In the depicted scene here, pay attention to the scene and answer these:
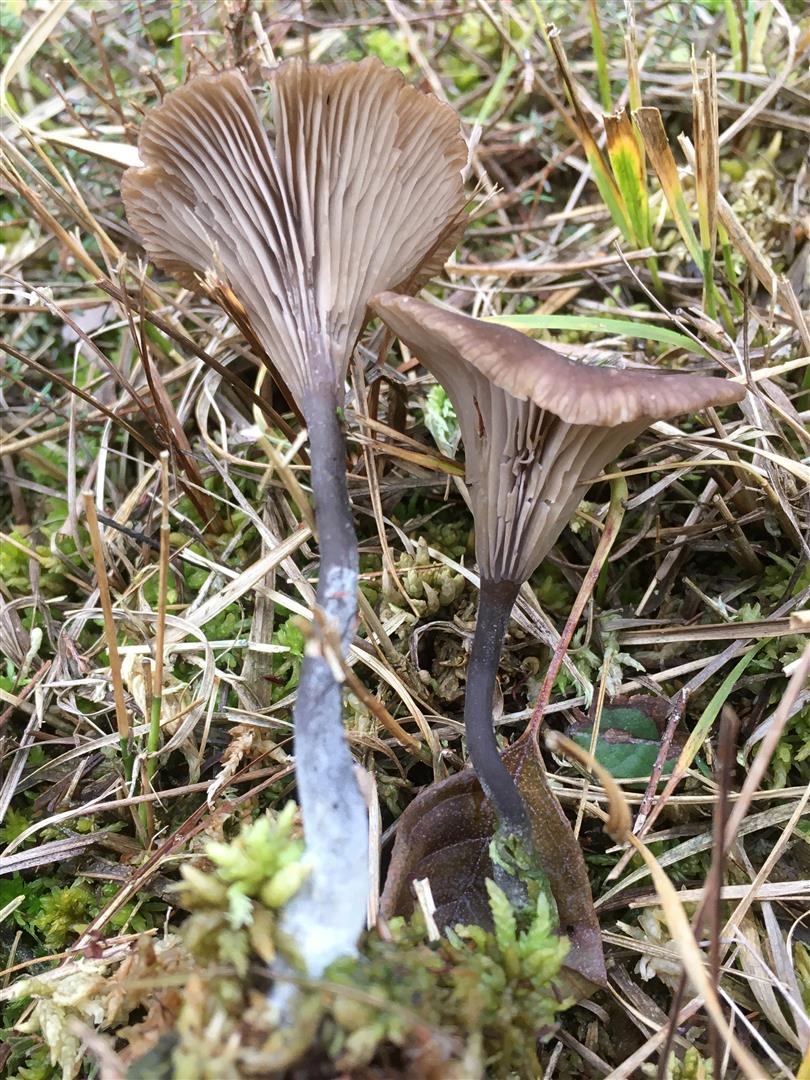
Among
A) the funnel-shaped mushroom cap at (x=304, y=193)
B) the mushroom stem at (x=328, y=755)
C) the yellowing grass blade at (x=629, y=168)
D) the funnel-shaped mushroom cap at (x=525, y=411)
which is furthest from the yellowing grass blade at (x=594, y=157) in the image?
the mushroom stem at (x=328, y=755)

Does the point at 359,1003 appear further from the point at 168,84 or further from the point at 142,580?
the point at 168,84

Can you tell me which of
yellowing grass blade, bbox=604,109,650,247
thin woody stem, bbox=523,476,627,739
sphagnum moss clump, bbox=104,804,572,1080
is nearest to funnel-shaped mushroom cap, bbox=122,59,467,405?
yellowing grass blade, bbox=604,109,650,247

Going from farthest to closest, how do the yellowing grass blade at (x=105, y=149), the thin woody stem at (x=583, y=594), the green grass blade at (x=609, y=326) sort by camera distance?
the yellowing grass blade at (x=105, y=149) → the green grass blade at (x=609, y=326) → the thin woody stem at (x=583, y=594)

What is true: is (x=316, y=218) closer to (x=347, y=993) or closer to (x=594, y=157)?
(x=594, y=157)

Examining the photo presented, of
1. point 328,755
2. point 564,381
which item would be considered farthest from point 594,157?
point 328,755

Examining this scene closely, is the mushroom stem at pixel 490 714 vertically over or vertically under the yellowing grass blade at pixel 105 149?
under

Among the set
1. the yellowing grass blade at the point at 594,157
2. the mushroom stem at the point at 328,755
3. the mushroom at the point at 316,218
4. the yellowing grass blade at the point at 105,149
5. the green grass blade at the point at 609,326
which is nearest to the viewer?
the mushroom stem at the point at 328,755

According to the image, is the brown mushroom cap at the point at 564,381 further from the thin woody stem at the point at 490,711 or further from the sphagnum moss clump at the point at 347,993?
the sphagnum moss clump at the point at 347,993
